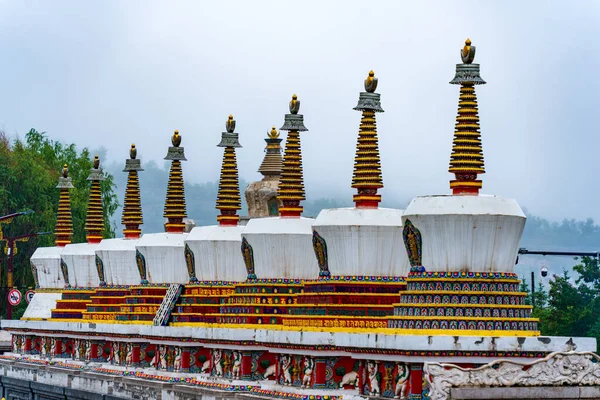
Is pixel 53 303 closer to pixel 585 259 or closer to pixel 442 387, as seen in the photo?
pixel 585 259

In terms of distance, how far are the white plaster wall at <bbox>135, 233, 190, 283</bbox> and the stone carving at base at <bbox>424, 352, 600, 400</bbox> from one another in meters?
25.2

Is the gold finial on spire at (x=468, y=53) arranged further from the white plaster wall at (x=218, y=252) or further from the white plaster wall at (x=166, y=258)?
the white plaster wall at (x=166, y=258)

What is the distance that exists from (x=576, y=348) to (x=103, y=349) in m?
31.0

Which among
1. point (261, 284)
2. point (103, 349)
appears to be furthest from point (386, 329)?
point (103, 349)

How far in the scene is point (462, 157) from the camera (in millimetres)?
33656

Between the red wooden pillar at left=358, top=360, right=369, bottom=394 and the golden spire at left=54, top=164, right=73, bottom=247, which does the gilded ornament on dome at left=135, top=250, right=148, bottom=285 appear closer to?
the golden spire at left=54, top=164, right=73, bottom=247

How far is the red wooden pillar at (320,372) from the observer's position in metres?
36.4

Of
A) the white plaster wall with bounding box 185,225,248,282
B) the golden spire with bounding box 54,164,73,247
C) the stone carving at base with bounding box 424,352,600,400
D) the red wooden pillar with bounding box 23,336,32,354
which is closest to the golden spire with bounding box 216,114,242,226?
the white plaster wall with bounding box 185,225,248,282

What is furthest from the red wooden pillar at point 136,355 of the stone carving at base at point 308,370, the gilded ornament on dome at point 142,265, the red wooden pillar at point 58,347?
the stone carving at base at point 308,370

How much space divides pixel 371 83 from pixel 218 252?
468 inches

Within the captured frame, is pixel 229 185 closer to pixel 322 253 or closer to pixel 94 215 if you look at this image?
pixel 322 253

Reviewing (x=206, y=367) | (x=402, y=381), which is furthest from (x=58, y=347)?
(x=402, y=381)

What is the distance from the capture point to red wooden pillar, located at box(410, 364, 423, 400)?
1224 inches

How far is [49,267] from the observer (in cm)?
6712
